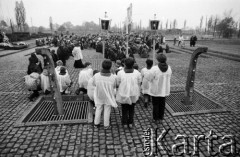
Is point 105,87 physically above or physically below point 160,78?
below

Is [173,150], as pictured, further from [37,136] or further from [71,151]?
[37,136]

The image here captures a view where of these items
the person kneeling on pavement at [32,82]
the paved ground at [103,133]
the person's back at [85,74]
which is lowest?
the paved ground at [103,133]

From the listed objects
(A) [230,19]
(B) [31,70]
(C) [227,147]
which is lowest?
(C) [227,147]

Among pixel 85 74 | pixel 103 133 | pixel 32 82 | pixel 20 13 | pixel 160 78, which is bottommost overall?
pixel 103 133

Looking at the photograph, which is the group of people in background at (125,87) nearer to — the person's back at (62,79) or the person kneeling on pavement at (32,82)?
the person's back at (62,79)

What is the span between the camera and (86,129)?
467 cm

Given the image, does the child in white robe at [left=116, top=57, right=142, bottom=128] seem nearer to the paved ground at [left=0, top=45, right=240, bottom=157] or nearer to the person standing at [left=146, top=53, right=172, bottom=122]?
the person standing at [left=146, top=53, right=172, bottom=122]

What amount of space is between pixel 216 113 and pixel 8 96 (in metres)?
7.37

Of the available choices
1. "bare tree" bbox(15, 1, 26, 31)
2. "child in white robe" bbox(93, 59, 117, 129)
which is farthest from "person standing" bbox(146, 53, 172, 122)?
"bare tree" bbox(15, 1, 26, 31)

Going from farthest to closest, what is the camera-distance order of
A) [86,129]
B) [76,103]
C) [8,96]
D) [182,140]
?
1. [8,96]
2. [76,103]
3. [86,129]
4. [182,140]

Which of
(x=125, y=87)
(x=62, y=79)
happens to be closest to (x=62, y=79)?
(x=62, y=79)

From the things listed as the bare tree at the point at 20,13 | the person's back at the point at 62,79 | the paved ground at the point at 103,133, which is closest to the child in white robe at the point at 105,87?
the paved ground at the point at 103,133

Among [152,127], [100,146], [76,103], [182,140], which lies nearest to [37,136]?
[100,146]

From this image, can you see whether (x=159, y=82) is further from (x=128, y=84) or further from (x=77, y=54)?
(x=77, y=54)
